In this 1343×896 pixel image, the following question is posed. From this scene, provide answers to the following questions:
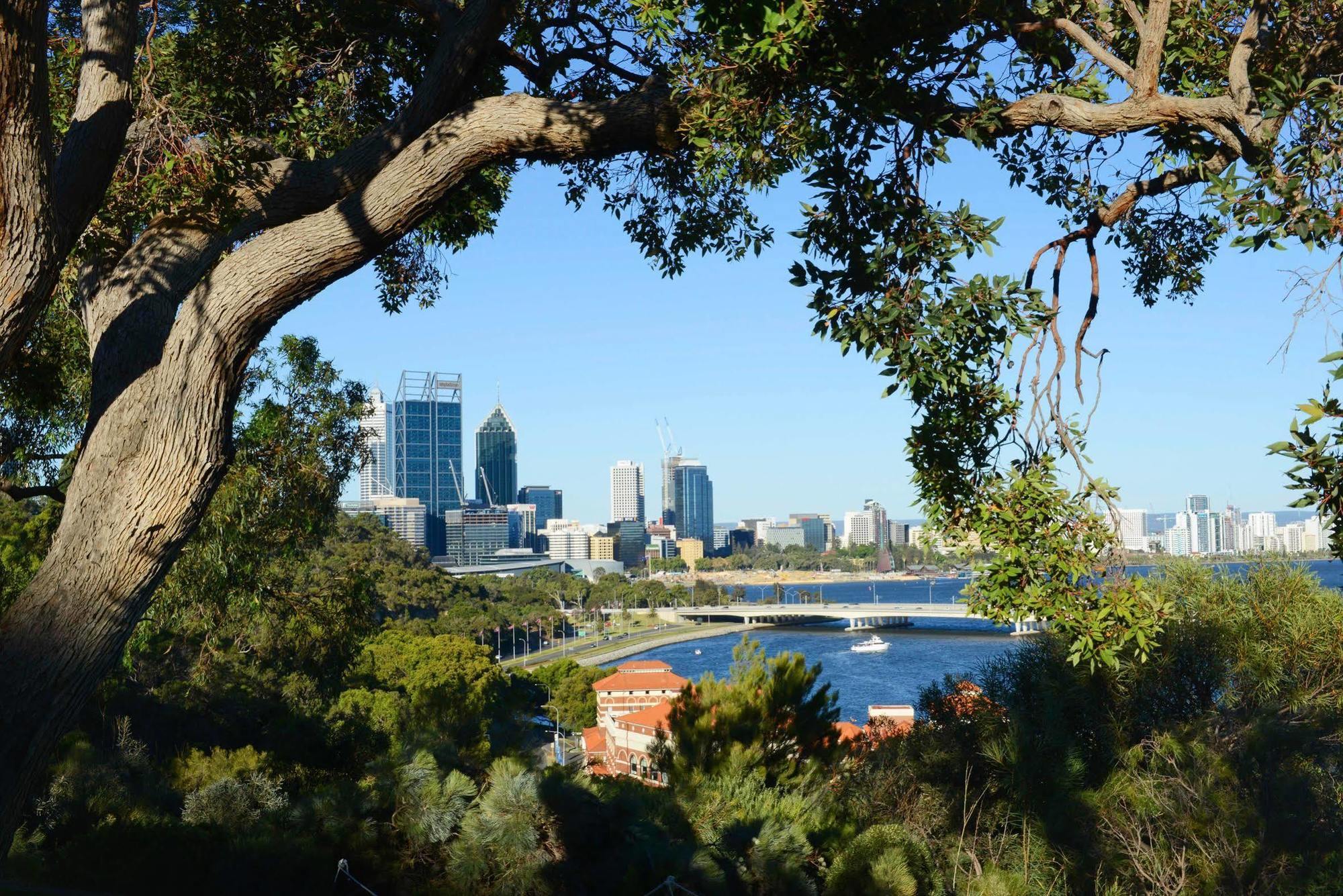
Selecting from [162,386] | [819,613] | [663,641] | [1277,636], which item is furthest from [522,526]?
[162,386]

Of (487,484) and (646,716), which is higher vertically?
(487,484)

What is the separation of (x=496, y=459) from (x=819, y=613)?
10464cm

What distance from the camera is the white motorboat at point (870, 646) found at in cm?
4272

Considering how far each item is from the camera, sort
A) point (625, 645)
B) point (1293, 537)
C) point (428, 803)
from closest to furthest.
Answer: point (428, 803)
point (1293, 537)
point (625, 645)

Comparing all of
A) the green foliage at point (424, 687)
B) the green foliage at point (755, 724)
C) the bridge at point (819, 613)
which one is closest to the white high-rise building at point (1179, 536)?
the bridge at point (819, 613)

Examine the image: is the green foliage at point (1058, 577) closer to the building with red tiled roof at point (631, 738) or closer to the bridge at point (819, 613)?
the building with red tiled roof at point (631, 738)

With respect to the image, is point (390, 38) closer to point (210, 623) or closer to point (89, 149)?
point (89, 149)

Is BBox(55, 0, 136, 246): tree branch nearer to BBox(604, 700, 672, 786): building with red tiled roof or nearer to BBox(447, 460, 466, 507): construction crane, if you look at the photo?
BBox(604, 700, 672, 786): building with red tiled roof

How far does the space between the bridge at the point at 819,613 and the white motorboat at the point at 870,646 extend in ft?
4.42

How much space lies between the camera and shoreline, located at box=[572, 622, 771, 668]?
45.7m

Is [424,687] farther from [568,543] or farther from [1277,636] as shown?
[568,543]

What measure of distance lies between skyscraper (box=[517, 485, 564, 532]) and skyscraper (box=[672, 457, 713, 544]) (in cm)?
1840

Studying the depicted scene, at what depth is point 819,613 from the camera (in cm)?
5078

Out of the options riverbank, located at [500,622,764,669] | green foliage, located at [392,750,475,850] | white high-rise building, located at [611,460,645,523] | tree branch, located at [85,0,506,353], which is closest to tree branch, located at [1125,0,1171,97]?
tree branch, located at [85,0,506,353]
